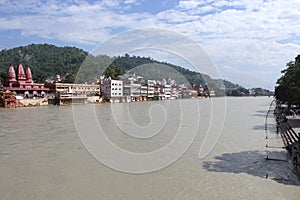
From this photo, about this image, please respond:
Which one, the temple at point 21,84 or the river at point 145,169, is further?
the temple at point 21,84

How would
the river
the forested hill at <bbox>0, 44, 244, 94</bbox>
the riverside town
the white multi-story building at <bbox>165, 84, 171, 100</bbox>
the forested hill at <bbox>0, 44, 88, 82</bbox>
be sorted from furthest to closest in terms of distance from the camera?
the forested hill at <bbox>0, 44, 88, 82</bbox> < the white multi-story building at <bbox>165, 84, 171, 100</bbox> < the forested hill at <bbox>0, 44, 244, 94</bbox> < the riverside town < the river

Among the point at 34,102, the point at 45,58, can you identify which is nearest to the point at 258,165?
the point at 34,102

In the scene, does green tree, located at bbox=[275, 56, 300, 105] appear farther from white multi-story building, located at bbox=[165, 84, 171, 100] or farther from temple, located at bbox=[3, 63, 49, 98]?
white multi-story building, located at bbox=[165, 84, 171, 100]

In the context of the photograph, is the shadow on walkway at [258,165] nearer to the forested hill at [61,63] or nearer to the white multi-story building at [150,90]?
the forested hill at [61,63]

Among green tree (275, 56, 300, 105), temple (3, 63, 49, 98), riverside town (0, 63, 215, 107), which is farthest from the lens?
temple (3, 63, 49, 98)

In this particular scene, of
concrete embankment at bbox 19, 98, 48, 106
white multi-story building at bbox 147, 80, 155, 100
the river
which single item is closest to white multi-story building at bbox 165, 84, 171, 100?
white multi-story building at bbox 147, 80, 155, 100

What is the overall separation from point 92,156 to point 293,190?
5964 millimetres

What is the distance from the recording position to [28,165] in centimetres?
890

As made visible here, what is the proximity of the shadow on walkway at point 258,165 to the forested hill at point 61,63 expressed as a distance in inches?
1235

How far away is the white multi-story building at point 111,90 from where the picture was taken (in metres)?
54.4

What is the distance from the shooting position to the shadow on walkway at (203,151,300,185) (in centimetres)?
799

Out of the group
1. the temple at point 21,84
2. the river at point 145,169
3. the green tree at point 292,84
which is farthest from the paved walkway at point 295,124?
the temple at point 21,84

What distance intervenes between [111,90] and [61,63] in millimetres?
33690

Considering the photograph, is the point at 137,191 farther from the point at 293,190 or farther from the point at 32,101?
the point at 32,101
